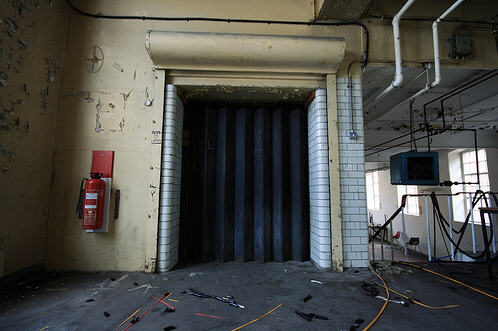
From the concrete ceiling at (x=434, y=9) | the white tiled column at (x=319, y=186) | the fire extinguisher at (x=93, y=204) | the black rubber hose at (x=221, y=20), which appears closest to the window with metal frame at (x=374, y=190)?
the concrete ceiling at (x=434, y=9)

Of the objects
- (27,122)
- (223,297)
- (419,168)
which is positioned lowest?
(223,297)

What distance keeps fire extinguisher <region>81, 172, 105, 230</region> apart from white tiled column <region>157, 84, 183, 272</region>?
627mm

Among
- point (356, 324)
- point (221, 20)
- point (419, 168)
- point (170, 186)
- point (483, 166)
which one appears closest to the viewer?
point (356, 324)

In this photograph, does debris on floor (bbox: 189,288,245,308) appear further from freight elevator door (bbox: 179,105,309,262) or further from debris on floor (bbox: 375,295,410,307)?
debris on floor (bbox: 375,295,410,307)

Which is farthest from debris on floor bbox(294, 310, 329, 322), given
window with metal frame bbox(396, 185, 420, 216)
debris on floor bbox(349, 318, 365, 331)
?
window with metal frame bbox(396, 185, 420, 216)

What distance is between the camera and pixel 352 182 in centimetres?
258

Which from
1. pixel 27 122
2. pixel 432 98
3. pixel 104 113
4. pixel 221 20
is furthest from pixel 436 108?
pixel 27 122

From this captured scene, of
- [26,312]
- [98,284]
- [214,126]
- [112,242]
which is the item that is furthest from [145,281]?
[214,126]

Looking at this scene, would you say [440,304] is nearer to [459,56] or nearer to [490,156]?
[459,56]

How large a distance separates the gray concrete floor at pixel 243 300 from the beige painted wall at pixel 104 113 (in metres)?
0.35

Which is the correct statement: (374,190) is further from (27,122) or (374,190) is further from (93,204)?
(27,122)

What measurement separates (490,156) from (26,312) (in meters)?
11.0

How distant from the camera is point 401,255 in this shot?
408 inches

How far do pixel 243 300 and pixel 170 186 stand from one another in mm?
1398
